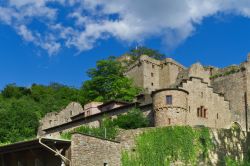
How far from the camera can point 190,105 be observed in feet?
174

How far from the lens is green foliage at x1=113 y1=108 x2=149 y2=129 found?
158 feet

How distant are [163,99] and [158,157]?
11663 mm

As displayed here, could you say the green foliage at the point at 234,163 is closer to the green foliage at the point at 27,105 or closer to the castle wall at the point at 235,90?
the castle wall at the point at 235,90

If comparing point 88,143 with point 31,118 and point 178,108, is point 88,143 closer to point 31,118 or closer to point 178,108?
point 178,108

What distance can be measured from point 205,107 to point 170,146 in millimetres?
19393

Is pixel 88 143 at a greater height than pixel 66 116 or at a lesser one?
lesser

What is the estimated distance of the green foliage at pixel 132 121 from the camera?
48219mm

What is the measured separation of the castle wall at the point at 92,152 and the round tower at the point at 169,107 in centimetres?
1348

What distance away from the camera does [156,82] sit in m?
85.7

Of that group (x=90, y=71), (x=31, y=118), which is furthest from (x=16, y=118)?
(x=90, y=71)

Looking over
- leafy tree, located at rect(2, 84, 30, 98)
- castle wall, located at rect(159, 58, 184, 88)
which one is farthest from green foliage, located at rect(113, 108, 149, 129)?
leafy tree, located at rect(2, 84, 30, 98)

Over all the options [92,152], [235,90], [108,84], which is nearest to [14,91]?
[108,84]

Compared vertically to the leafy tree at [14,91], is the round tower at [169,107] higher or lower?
lower

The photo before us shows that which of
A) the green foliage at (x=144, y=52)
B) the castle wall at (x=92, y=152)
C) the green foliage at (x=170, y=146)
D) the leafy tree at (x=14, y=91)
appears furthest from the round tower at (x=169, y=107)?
the green foliage at (x=144, y=52)
